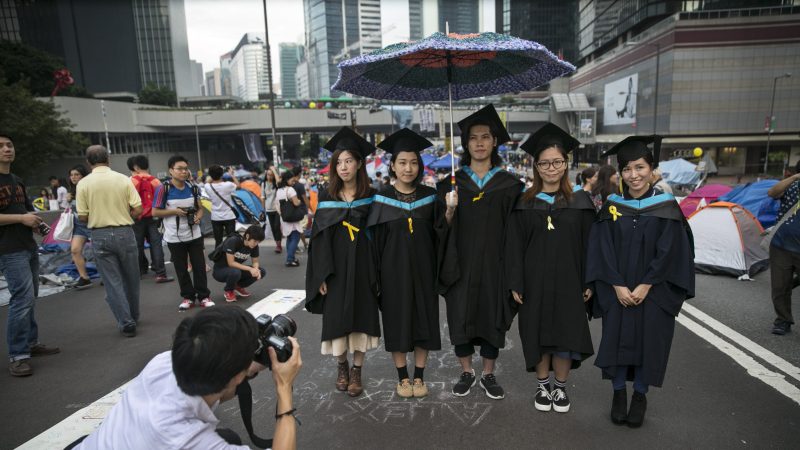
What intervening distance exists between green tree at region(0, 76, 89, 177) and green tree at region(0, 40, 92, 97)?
11.6 m

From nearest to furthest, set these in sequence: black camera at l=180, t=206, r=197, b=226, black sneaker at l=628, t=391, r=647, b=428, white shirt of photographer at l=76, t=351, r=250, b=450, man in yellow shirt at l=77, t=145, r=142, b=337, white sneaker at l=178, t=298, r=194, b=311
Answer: white shirt of photographer at l=76, t=351, r=250, b=450 < black sneaker at l=628, t=391, r=647, b=428 < man in yellow shirt at l=77, t=145, r=142, b=337 < black camera at l=180, t=206, r=197, b=226 < white sneaker at l=178, t=298, r=194, b=311

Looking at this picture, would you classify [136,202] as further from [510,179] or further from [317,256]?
[510,179]

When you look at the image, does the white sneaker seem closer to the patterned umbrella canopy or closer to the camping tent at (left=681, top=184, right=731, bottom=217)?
the patterned umbrella canopy

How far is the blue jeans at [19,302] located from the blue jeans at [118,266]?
2.13ft

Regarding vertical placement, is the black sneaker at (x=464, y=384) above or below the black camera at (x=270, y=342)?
below

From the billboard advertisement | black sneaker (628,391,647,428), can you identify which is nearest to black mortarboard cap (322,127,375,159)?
black sneaker (628,391,647,428)

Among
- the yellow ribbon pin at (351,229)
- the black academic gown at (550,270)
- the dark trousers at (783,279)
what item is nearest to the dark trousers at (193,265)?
the yellow ribbon pin at (351,229)

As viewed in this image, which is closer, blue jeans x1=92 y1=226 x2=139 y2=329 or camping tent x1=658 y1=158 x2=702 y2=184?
blue jeans x1=92 y1=226 x2=139 y2=329

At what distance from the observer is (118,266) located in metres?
4.98

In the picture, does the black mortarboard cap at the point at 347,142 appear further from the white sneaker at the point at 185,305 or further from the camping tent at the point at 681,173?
the camping tent at the point at 681,173

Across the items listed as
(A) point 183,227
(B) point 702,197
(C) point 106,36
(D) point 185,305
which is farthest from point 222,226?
(C) point 106,36

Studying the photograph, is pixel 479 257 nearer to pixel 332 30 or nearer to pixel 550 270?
pixel 550 270

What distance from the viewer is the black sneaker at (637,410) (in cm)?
Answer: 311

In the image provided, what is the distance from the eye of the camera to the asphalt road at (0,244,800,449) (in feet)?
9.82
